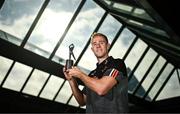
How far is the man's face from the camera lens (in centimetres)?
227

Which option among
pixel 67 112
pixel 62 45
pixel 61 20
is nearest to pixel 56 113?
pixel 67 112

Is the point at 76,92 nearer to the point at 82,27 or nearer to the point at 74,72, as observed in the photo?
the point at 74,72

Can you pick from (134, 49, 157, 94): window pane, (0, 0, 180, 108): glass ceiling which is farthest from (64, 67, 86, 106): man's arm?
(134, 49, 157, 94): window pane

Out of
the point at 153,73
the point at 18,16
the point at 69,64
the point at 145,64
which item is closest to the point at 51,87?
the point at 18,16

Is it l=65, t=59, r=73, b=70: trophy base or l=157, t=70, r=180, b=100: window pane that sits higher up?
l=65, t=59, r=73, b=70: trophy base

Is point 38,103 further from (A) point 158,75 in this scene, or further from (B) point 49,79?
(A) point 158,75

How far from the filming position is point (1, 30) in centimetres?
763

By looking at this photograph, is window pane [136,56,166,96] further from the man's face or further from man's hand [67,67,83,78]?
man's hand [67,67,83,78]

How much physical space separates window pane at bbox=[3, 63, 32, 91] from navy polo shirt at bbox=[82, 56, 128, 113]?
22.1 feet

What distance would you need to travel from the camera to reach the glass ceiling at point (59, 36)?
7730 millimetres

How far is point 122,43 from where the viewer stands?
1081 centimetres

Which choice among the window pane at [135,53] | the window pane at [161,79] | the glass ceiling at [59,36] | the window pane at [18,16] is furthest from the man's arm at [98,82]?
the window pane at [161,79]

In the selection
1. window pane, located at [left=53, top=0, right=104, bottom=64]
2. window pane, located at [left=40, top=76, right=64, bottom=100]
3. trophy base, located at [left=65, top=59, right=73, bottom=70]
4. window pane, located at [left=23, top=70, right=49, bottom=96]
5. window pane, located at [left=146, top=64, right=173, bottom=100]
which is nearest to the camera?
trophy base, located at [left=65, top=59, right=73, bottom=70]

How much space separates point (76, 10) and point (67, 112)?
15.4ft
